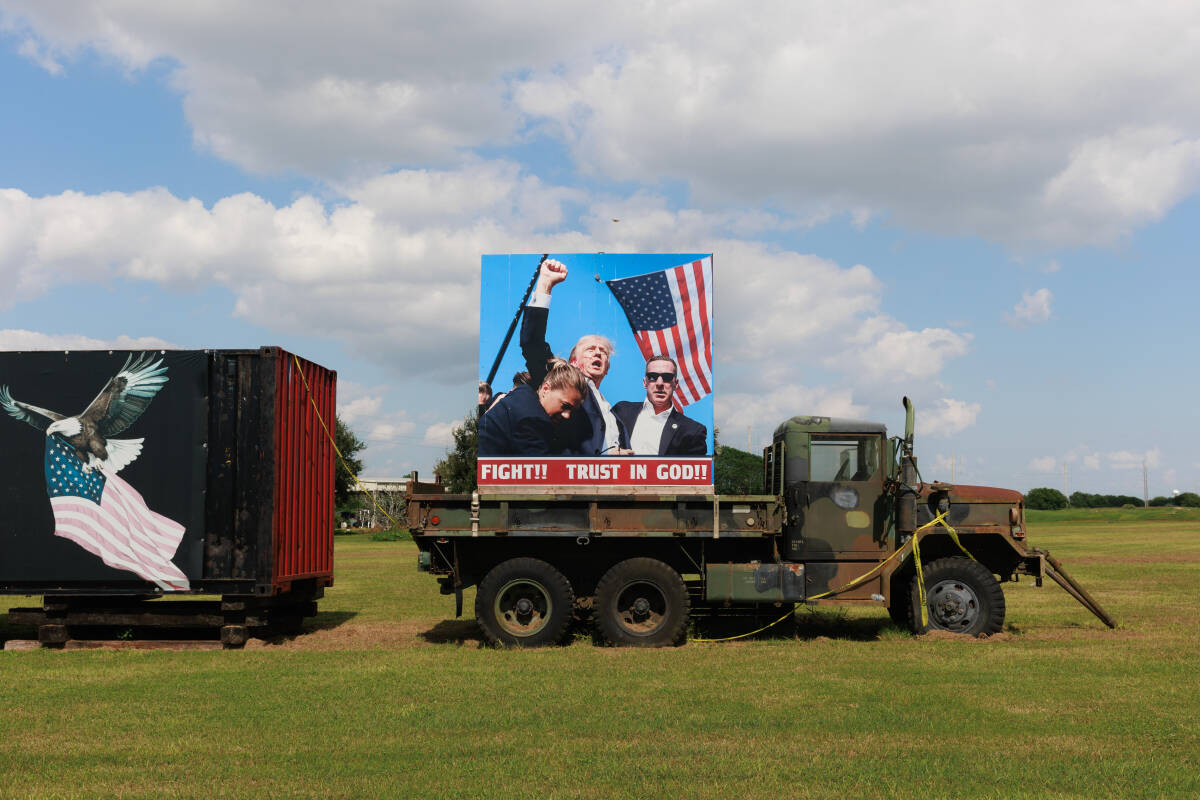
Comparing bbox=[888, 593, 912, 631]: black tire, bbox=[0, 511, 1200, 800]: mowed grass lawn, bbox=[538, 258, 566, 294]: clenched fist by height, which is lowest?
bbox=[0, 511, 1200, 800]: mowed grass lawn

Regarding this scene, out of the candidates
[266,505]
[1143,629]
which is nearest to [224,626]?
[266,505]

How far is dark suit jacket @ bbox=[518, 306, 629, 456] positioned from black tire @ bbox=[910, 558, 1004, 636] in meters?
4.31

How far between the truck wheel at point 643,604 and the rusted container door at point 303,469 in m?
4.18

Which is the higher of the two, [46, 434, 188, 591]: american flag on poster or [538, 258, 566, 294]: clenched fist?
[538, 258, 566, 294]: clenched fist

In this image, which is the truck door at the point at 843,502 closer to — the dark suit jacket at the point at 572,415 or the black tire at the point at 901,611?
the black tire at the point at 901,611

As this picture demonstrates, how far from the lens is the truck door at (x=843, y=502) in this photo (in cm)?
1262

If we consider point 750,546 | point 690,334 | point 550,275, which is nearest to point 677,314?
point 690,334

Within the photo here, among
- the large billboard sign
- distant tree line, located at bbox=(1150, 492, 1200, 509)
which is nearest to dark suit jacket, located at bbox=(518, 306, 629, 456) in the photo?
the large billboard sign

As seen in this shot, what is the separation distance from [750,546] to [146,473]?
308 inches

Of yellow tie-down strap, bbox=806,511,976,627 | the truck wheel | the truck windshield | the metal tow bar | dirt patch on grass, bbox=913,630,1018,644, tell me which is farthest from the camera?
the metal tow bar

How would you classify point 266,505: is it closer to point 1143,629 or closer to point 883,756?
point 883,756

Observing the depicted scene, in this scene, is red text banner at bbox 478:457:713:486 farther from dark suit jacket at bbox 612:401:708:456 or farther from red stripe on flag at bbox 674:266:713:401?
red stripe on flag at bbox 674:266:713:401

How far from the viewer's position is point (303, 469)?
1355 centimetres

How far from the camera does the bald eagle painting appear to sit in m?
12.6
